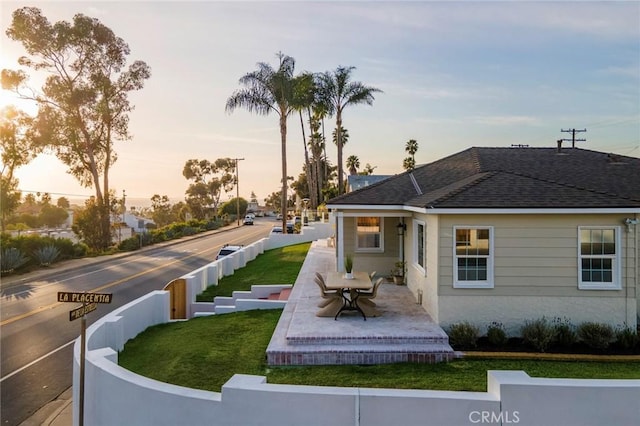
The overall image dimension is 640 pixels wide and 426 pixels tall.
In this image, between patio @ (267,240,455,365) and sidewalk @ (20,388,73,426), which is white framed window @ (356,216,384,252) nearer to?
patio @ (267,240,455,365)

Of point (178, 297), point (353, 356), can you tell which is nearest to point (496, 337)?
point (353, 356)

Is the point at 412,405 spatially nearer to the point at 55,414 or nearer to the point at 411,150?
the point at 55,414

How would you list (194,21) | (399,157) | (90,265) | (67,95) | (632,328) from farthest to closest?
(399,157) < (67,95) < (90,265) < (194,21) < (632,328)

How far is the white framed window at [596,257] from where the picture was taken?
908cm

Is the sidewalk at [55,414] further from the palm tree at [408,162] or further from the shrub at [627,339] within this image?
the palm tree at [408,162]

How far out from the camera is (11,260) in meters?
22.1

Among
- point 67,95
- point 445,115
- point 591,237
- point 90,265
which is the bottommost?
point 90,265

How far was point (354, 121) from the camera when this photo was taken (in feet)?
→ 143

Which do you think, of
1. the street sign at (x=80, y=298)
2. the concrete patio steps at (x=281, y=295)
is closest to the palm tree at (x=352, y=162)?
the concrete patio steps at (x=281, y=295)

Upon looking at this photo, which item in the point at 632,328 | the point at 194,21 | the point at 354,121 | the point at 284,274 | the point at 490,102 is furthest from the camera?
the point at 354,121

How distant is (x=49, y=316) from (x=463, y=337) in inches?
505

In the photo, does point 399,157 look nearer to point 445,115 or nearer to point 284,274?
point 445,115

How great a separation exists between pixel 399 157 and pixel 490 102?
153 ft

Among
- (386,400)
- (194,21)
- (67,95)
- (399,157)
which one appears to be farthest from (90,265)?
(399,157)
